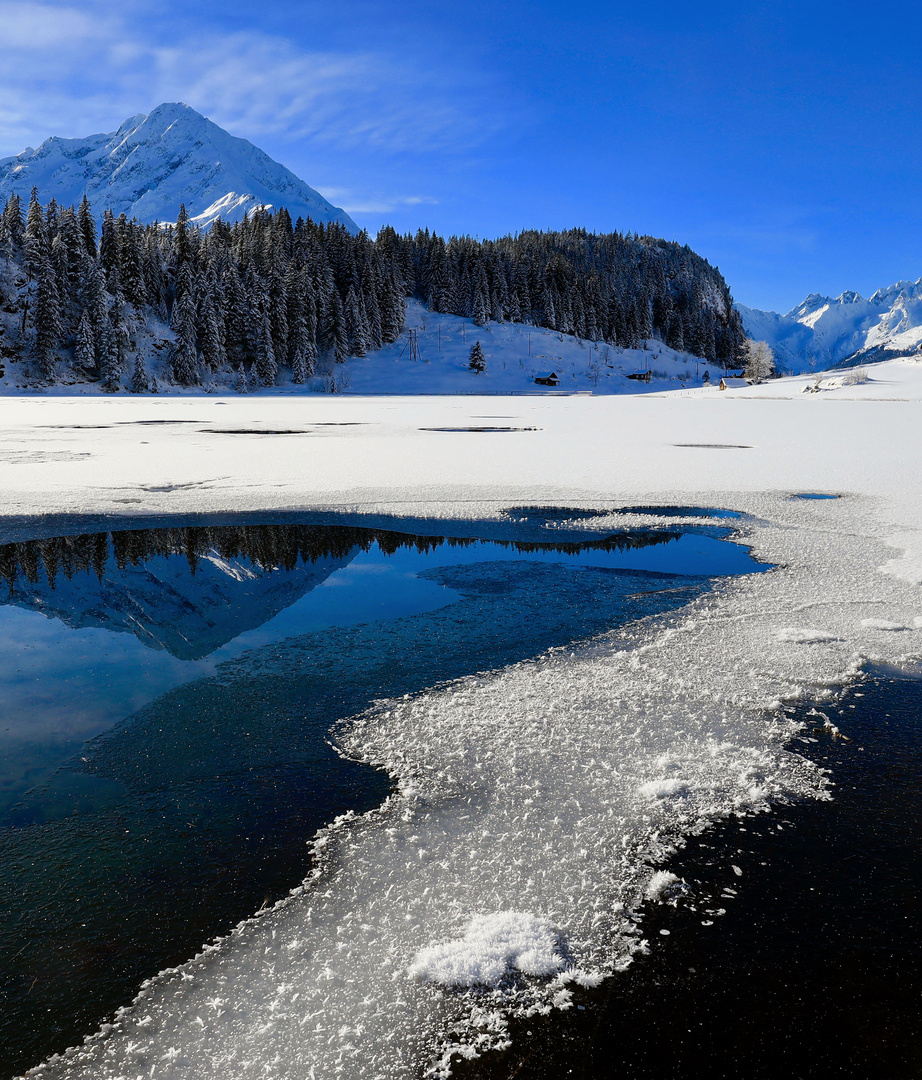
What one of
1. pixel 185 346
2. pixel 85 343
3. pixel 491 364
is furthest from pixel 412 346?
pixel 85 343

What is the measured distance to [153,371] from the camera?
3019 inches

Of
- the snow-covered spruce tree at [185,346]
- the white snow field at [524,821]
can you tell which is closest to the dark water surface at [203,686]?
the white snow field at [524,821]

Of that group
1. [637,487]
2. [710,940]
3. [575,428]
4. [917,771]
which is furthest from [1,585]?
[575,428]

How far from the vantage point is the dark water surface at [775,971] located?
8.46 feet

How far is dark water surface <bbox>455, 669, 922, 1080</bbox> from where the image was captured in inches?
102

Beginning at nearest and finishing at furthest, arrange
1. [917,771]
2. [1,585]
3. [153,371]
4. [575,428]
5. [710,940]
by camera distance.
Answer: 1. [710,940]
2. [917,771]
3. [1,585]
4. [575,428]
5. [153,371]

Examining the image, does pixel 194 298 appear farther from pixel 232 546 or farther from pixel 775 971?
pixel 775 971

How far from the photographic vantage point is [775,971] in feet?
9.73

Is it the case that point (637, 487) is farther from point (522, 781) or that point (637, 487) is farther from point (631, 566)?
point (522, 781)

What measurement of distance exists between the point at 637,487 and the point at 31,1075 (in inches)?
523

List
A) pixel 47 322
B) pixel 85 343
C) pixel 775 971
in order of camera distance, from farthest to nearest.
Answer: pixel 85 343 < pixel 47 322 < pixel 775 971

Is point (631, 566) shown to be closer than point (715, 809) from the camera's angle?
No

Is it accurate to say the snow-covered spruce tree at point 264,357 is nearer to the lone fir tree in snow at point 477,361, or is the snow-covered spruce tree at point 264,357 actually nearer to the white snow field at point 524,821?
the lone fir tree in snow at point 477,361

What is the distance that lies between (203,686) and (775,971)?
4668 millimetres
